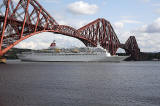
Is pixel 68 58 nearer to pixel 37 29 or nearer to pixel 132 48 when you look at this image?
pixel 37 29

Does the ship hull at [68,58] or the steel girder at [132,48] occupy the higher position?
the steel girder at [132,48]

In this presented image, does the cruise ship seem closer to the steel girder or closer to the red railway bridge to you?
the red railway bridge

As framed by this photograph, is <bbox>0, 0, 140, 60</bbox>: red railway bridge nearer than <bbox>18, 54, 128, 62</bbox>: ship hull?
Yes

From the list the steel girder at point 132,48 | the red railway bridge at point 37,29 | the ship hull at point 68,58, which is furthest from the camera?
the steel girder at point 132,48

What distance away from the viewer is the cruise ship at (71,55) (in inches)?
3565

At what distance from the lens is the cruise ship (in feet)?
297

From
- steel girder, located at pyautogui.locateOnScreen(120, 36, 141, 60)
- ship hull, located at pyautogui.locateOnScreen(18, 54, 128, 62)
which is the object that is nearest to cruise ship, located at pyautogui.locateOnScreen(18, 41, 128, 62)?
ship hull, located at pyautogui.locateOnScreen(18, 54, 128, 62)

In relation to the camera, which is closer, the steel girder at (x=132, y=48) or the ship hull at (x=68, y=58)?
the ship hull at (x=68, y=58)

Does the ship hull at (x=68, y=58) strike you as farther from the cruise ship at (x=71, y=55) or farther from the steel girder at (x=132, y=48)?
the steel girder at (x=132, y=48)

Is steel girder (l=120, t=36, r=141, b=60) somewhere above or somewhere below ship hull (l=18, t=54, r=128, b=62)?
above

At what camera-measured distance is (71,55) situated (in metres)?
93.2

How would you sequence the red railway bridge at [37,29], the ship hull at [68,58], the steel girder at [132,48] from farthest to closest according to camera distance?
the steel girder at [132,48] → the ship hull at [68,58] → the red railway bridge at [37,29]

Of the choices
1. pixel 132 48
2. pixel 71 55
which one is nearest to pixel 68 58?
pixel 71 55

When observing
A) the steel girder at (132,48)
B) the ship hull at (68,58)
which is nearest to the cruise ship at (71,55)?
the ship hull at (68,58)
